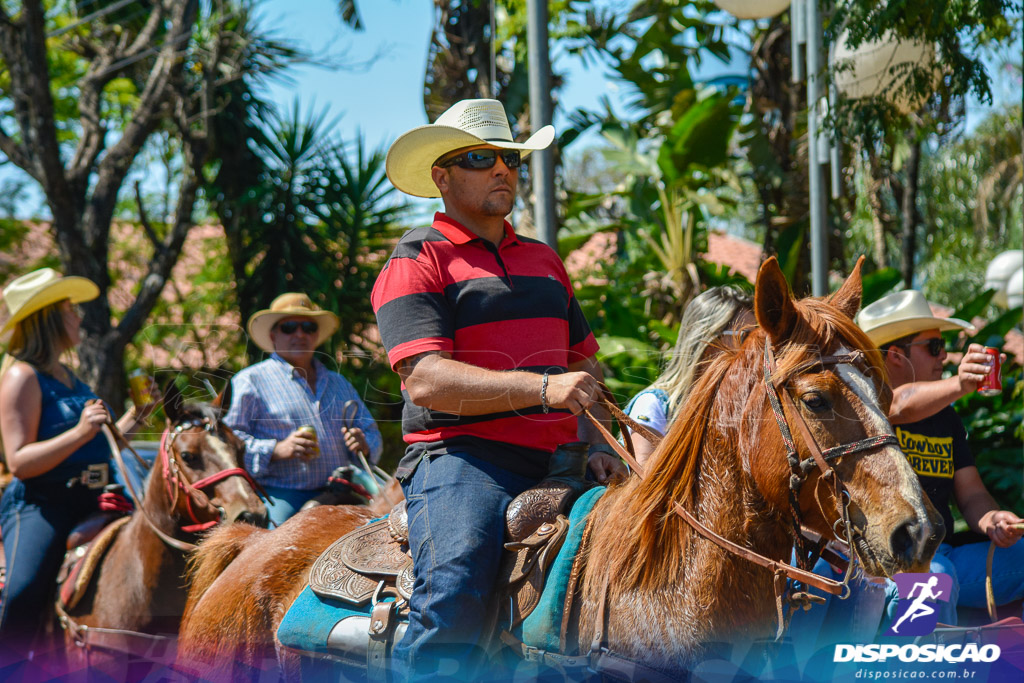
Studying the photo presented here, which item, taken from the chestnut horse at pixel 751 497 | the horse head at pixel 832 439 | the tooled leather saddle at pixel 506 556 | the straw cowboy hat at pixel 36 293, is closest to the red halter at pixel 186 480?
the straw cowboy hat at pixel 36 293

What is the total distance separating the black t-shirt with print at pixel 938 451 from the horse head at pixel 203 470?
314 cm

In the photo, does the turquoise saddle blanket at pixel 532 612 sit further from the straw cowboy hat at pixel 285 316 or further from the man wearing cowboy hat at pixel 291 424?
the straw cowboy hat at pixel 285 316

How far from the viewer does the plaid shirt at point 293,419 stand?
532cm

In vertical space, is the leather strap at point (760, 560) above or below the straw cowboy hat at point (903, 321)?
below

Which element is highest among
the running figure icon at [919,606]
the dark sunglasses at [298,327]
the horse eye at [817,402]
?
the dark sunglasses at [298,327]

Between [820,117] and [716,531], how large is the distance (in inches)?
182

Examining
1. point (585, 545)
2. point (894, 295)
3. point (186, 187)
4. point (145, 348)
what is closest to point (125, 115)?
point (145, 348)

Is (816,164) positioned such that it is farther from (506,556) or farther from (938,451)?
(506,556)

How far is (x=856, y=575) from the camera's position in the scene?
239cm

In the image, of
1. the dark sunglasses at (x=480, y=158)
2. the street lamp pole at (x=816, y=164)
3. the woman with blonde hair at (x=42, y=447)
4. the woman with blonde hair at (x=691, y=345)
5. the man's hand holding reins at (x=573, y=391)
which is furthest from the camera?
the street lamp pole at (x=816, y=164)

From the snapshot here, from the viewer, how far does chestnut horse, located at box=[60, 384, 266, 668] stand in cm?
454

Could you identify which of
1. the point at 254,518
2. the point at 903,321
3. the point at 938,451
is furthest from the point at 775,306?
the point at 254,518

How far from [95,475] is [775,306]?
4.14m

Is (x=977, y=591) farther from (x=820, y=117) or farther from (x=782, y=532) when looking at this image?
(x=820, y=117)
